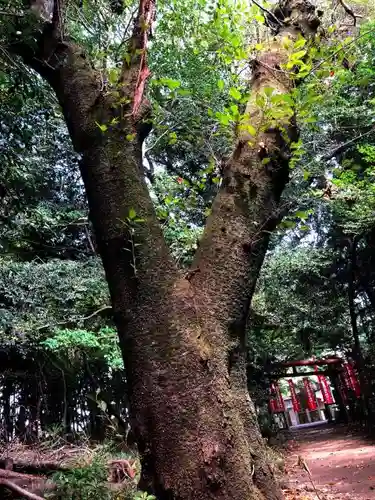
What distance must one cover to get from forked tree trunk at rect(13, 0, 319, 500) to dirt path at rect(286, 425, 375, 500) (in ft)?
10.7

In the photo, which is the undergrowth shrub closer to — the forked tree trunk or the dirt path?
the dirt path

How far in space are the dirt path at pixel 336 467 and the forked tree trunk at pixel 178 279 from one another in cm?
326

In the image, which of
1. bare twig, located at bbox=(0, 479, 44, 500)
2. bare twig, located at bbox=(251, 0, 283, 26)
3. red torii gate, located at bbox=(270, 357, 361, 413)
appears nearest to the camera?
bare twig, located at bbox=(251, 0, 283, 26)

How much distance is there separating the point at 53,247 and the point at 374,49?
26.3ft

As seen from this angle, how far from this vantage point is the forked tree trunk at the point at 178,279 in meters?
1.36

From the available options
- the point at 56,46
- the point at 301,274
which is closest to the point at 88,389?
the point at 301,274

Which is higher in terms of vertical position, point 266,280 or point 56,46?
point 266,280

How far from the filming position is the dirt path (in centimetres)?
513

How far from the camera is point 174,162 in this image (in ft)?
39.5

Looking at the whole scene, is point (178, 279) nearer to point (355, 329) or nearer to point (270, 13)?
point (270, 13)

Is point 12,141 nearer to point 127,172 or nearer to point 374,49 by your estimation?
point 127,172

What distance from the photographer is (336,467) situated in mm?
7344

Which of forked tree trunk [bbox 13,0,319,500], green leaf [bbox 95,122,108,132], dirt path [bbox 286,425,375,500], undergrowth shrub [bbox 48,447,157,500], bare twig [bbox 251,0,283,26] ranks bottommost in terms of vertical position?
dirt path [bbox 286,425,375,500]

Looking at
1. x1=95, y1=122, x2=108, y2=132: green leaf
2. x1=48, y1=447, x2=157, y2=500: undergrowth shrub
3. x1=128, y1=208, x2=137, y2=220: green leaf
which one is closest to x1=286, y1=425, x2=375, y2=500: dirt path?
x1=48, y1=447, x2=157, y2=500: undergrowth shrub
